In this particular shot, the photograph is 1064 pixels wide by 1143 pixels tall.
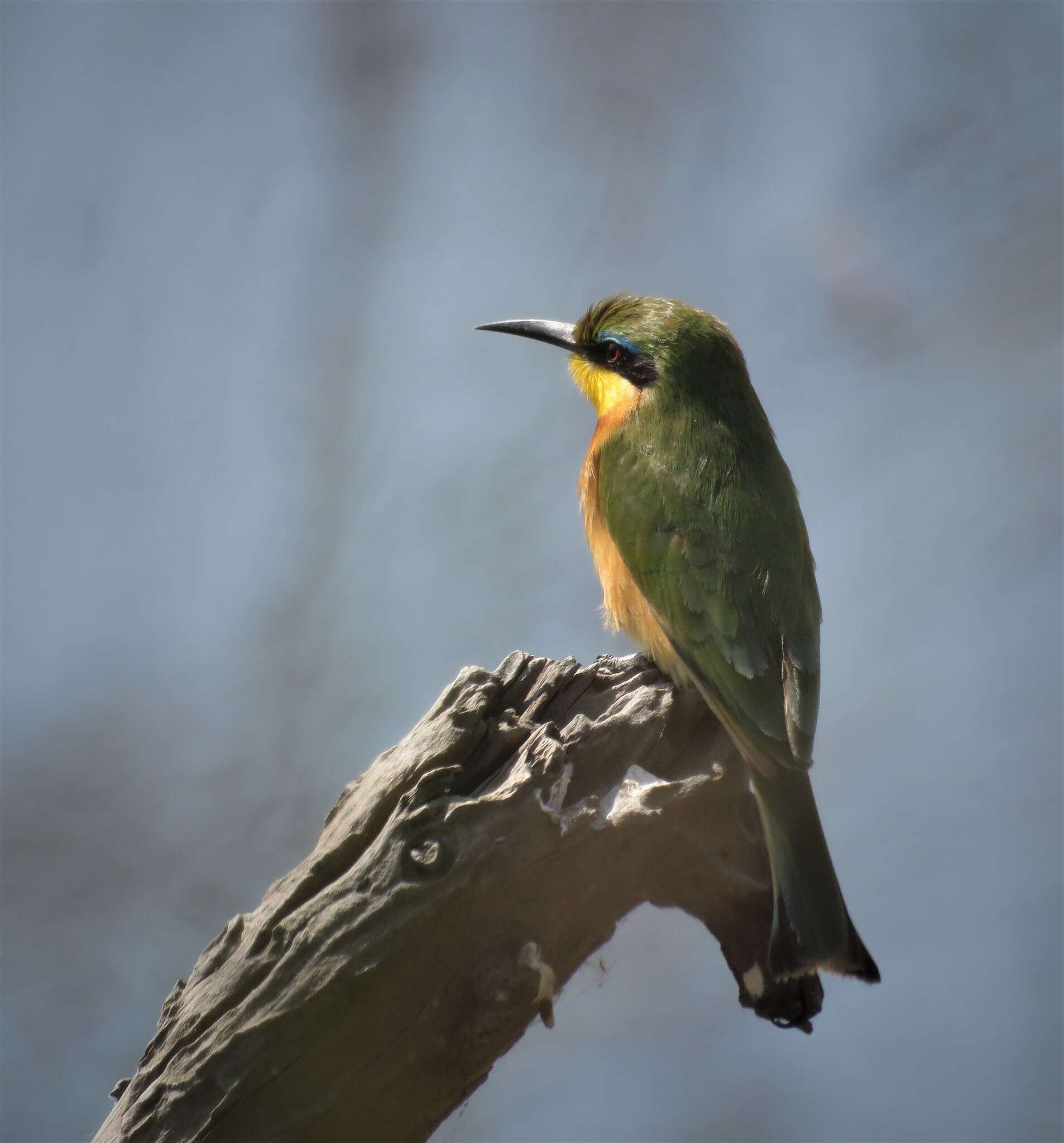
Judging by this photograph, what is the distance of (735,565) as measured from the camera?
301 centimetres

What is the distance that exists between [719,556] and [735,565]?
53 mm

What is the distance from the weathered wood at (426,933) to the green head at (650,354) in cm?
149

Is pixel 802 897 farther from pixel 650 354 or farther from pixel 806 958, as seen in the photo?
pixel 650 354

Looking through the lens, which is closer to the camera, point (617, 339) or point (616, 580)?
point (616, 580)

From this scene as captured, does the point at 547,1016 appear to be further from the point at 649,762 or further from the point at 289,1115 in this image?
the point at 649,762

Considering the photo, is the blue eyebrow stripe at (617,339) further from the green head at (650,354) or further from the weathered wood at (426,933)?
the weathered wood at (426,933)

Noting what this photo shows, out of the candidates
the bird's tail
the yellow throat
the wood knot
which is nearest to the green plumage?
the bird's tail

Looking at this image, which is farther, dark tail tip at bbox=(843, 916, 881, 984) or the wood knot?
dark tail tip at bbox=(843, 916, 881, 984)

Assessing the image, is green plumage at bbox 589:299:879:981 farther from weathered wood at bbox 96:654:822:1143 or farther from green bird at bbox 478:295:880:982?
weathered wood at bbox 96:654:822:1143

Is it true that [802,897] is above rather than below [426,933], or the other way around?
below

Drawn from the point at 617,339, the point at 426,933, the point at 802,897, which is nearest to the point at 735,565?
the point at 802,897

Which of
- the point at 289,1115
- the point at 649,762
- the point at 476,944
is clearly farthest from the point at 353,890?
the point at 649,762

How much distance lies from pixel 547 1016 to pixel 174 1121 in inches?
30.0

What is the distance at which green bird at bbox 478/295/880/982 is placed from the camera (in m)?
2.54
